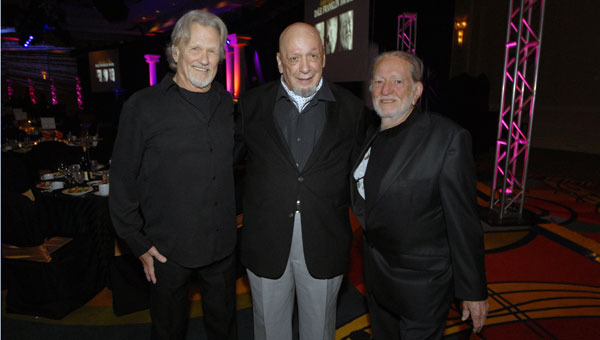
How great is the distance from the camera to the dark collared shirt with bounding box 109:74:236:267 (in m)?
1.81

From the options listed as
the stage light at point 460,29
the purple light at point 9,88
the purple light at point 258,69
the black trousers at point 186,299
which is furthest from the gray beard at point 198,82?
the purple light at point 9,88

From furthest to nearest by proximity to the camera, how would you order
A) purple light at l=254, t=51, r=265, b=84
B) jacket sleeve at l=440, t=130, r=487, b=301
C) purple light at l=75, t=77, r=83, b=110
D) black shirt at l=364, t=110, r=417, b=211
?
purple light at l=75, t=77, r=83, b=110
purple light at l=254, t=51, r=265, b=84
black shirt at l=364, t=110, r=417, b=211
jacket sleeve at l=440, t=130, r=487, b=301

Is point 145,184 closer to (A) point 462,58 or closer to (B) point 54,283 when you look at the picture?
(B) point 54,283

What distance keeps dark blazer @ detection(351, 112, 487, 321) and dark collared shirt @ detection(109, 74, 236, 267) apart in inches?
31.6

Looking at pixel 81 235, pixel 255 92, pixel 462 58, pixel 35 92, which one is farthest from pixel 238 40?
pixel 35 92

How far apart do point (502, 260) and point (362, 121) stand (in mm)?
2820

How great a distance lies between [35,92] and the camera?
19859mm

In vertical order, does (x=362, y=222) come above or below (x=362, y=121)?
below

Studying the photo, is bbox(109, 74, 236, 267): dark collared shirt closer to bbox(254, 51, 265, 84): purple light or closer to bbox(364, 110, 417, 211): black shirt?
bbox(364, 110, 417, 211): black shirt

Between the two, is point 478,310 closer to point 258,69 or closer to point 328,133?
point 328,133

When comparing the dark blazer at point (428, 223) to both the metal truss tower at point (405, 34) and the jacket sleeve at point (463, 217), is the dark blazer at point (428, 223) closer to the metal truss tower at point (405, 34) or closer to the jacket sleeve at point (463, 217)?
the jacket sleeve at point (463, 217)

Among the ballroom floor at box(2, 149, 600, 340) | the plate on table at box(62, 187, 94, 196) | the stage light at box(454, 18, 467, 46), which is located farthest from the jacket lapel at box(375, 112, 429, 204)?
the stage light at box(454, 18, 467, 46)

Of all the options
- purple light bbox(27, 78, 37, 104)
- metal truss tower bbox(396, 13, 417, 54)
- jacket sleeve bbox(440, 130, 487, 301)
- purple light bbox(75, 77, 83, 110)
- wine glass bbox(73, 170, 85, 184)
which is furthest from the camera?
purple light bbox(75, 77, 83, 110)

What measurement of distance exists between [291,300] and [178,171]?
2.97 feet
